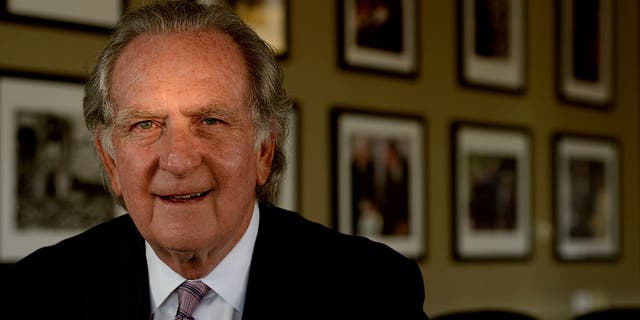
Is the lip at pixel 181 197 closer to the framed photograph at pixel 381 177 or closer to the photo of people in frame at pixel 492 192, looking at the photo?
the framed photograph at pixel 381 177

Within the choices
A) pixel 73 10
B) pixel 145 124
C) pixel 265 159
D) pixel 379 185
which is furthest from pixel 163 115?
pixel 379 185

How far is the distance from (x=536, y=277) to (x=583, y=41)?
1.46 metres

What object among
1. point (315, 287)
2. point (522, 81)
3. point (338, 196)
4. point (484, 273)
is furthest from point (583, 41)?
point (315, 287)

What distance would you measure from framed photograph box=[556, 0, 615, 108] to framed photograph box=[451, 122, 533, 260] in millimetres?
569


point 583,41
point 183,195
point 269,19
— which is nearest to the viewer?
point 183,195

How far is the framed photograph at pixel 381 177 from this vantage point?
4004 millimetres

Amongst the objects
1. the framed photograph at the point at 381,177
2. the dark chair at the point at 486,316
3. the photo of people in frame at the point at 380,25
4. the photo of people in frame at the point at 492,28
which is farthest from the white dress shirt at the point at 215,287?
the photo of people in frame at the point at 492,28

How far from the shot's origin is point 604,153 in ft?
17.9

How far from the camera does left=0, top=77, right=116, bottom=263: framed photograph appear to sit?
3029 mm

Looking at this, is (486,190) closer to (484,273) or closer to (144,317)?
(484,273)

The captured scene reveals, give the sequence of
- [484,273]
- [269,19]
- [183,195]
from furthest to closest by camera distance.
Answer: [484,273]
[269,19]
[183,195]

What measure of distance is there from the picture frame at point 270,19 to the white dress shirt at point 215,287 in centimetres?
181

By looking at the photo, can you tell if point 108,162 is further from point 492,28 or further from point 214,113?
point 492,28

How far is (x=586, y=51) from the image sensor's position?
538cm
